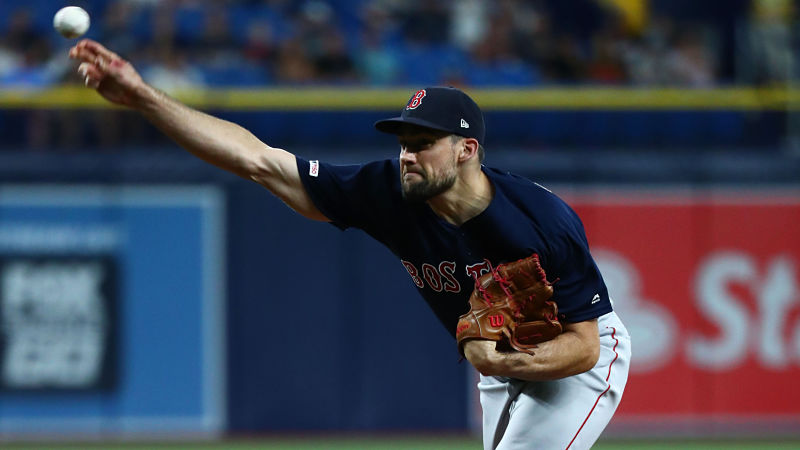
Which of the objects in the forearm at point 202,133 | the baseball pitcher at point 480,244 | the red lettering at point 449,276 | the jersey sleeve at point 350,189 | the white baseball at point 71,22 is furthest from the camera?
the jersey sleeve at point 350,189

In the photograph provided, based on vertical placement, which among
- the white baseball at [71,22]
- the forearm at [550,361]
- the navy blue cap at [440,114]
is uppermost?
the white baseball at [71,22]

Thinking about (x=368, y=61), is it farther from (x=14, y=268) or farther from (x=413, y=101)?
(x=413, y=101)

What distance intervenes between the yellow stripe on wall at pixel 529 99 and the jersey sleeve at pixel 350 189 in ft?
15.9

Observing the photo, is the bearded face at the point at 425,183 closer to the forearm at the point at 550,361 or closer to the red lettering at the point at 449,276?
the red lettering at the point at 449,276

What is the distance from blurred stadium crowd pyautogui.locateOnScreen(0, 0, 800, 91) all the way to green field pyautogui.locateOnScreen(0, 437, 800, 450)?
289 centimetres

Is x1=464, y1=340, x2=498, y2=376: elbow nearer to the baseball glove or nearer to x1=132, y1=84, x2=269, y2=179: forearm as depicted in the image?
the baseball glove

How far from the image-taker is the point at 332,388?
918 cm

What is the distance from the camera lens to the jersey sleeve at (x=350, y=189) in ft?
14.8

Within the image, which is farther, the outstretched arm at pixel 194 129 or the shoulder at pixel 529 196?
the shoulder at pixel 529 196

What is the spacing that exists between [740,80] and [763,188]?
1.41 metres

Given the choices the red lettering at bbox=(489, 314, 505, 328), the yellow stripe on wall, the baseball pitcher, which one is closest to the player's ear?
the baseball pitcher

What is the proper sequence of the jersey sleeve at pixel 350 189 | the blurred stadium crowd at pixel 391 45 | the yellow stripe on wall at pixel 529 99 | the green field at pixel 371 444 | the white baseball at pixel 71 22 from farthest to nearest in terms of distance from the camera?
the blurred stadium crowd at pixel 391 45 → the yellow stripe on wall at pixel 529 99 → the green field at pixel 371 444 → the jersey sleeve at pixel 350 189 → the white baseball at pixel 71 22

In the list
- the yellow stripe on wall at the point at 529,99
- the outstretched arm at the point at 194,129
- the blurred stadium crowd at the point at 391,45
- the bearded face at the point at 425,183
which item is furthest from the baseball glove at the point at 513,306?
the blurred stadium crowd at the point at 391,45

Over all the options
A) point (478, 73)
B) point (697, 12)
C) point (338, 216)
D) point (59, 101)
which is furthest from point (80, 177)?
point (697, 12)
